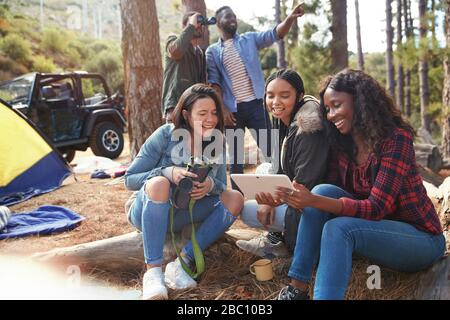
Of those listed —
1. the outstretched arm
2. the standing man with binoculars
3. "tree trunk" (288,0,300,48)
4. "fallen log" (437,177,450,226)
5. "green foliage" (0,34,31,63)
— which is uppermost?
"green foliage" (0,34,31,63)

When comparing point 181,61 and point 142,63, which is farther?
point 142,63

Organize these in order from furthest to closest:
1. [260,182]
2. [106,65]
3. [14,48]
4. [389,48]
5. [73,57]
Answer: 1. [73,57]
2. [106,65]
3. [14,48]
4. [389,48]
5. [260,182]

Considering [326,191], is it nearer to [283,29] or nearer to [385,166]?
[385,166]

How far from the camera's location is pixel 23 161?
5.04 metres

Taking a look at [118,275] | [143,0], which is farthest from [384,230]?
[143,0]

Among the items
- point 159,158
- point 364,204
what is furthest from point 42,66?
point 364,204

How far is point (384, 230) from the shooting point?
6.09ft

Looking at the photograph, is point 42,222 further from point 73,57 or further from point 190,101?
point 73,57

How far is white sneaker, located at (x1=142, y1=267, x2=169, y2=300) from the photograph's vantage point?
2.18 m

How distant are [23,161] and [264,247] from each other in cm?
346

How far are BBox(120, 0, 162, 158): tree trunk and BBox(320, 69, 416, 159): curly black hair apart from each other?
389 centimetres

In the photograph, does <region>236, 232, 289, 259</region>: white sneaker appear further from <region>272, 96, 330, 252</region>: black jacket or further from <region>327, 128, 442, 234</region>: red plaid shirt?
<region>327, 128, 442, 234</region>: red plaid shirt

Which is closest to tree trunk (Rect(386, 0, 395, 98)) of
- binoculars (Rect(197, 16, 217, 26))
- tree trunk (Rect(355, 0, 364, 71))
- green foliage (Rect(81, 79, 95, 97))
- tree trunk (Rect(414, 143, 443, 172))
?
tree trunk (Rect(355, 0, 364, 71))

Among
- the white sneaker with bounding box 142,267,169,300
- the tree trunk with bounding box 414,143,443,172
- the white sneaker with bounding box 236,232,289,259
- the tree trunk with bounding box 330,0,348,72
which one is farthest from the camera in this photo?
the tree trunk with bounding box 330,0,348,72
